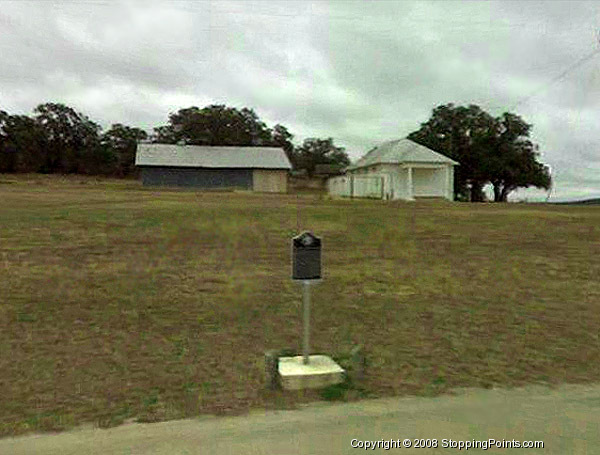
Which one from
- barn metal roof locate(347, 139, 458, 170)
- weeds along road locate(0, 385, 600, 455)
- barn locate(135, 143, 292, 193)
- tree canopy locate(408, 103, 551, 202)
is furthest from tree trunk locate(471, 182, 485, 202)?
weeds along road locate(0, 385, 600, 455)

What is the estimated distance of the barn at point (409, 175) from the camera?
42625mm

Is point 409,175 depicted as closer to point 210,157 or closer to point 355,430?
point 210,157

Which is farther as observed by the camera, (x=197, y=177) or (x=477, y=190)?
(x=477, y=190)

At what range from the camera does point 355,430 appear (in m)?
4.09

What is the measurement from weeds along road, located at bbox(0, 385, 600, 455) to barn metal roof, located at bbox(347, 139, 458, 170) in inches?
1527

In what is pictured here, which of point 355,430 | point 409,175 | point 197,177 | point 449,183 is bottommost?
point 355,430

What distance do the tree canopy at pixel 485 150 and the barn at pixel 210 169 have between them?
15220mm

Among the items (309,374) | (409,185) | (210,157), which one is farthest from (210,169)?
(309,374)

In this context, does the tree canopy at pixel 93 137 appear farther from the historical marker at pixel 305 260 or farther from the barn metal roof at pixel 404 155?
the historical marker at pixel 305 260

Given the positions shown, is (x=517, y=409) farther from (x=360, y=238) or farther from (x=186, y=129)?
(x=186, y=129)

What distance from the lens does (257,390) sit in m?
4.87

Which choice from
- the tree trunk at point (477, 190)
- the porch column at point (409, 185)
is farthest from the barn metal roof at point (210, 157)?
the tree trunk at point (477, 190)

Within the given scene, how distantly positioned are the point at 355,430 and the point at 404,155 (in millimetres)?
40662

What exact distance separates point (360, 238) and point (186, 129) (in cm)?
5929
